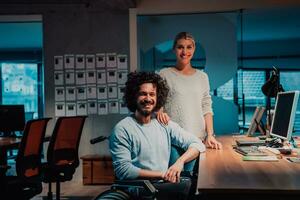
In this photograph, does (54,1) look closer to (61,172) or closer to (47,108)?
(47,108)

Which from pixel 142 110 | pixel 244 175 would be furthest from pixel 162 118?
pixel 244 175

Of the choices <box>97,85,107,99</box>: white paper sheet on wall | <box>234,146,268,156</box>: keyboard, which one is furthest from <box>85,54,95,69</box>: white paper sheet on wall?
<box>234,146,268,156</box>: keyboard

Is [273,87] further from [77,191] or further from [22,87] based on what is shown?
[22,87]

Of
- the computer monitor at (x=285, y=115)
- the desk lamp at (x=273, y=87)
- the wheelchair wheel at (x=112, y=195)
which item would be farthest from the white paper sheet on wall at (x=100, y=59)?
the wheelchair wheel at (x=112, y=195)

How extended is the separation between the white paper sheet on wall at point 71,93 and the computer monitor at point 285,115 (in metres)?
3.92

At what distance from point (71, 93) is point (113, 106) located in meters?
0.65

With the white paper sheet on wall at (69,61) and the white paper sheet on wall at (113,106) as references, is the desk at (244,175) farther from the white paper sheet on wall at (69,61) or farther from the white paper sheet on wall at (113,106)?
the white paper sheet on wall at (69,61)

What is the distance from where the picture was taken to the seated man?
2.43 meters

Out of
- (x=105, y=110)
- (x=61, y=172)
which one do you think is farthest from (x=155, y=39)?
(x=61, y=172)

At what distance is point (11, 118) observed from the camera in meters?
5.86

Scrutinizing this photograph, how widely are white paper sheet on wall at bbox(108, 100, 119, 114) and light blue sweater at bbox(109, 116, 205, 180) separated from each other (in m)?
3.96

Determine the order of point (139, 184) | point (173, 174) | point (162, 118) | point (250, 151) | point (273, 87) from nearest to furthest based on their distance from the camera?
point (139, 184), point (173, 174), point (162, 118), point (250, 151), point (273, 87)

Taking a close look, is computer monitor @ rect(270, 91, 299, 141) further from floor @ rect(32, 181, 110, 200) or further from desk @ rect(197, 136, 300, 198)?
floor @ rect(32, 181, 110, 200)

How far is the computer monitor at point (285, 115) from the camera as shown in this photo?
2.80 m
